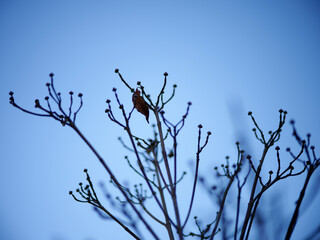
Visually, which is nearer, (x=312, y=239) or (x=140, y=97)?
(x=140, y=97)

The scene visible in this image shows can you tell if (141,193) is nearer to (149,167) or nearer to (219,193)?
(149,167)

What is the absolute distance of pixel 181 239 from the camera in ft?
3.55

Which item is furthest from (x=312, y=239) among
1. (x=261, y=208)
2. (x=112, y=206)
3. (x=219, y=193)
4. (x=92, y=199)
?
(x=92, y=199)

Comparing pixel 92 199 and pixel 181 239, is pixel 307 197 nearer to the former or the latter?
pixel 181 239

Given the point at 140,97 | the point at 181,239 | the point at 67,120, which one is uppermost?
the point at 140,97

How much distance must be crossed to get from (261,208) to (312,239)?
36cm

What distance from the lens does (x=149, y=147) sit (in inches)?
48.8

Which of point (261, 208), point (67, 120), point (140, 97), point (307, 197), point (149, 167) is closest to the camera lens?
point (67, 120)

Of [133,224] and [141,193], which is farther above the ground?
[141,193]

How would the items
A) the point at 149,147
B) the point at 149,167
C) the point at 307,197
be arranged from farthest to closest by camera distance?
the point at 307,197 < the point at 149,167 < the point at 149,147

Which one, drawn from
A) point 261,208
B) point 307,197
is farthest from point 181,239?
point 307,197

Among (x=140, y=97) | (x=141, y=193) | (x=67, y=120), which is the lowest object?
(x=141, y=193)

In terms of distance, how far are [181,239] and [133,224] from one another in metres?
0.49

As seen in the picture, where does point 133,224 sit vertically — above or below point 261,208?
below
